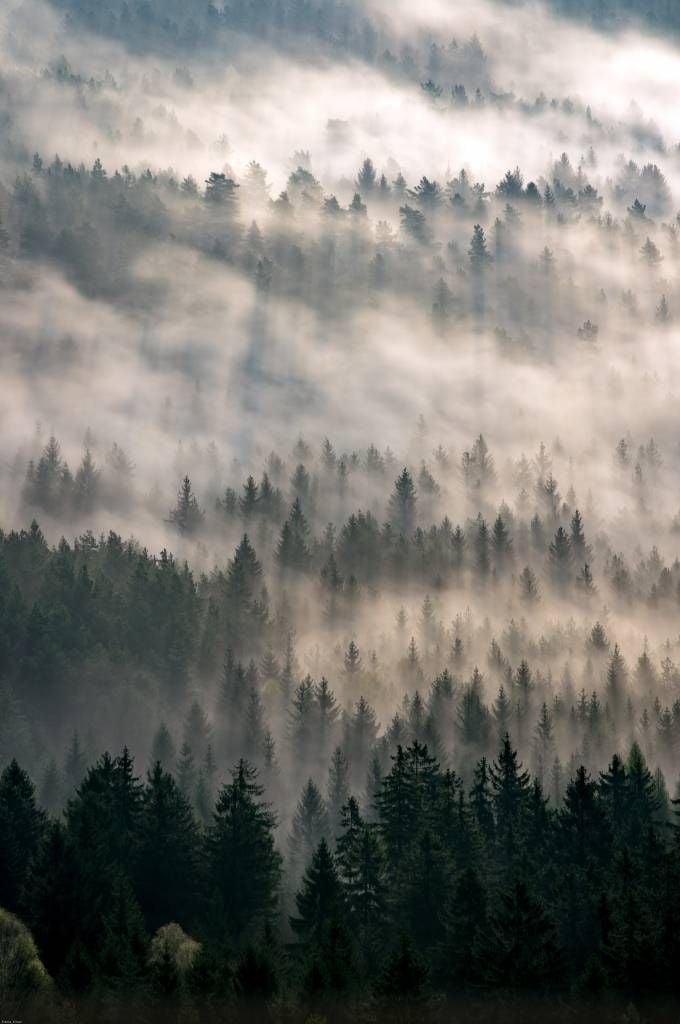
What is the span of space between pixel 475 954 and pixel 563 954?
7176mm

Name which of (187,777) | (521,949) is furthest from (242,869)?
(187,777)

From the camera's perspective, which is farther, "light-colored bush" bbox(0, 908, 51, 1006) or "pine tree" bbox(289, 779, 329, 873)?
"pine tree" bbox(289, 779, 329, 873)

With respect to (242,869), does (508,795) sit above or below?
above

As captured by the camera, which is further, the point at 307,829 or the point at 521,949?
the point at 307,829

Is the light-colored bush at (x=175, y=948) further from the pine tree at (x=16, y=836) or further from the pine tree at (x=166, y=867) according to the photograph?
the pine tree at (x=166, y=867)

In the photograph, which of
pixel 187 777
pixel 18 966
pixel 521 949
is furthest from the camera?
pixel 187 777

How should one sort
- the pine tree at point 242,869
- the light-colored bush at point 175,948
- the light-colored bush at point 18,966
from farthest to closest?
the pine tree at point 242,869
the light-colored bush at point 175,948
the light-colored bush at point 18,966

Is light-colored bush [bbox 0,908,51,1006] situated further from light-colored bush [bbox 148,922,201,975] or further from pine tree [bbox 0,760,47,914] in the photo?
pine tree [bbox 0,760,47,914]

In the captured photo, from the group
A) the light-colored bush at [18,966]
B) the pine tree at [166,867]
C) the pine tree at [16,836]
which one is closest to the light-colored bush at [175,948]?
the light-colored bush at [18,966]

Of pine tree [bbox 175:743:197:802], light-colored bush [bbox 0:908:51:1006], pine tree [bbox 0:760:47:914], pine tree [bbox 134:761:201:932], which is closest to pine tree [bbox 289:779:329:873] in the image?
pine tree [bbox 175:743:197:802]

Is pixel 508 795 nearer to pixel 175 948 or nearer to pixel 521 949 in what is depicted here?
pixel 521 949

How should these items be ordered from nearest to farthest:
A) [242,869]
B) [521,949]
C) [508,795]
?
[521,949] → [242,869] → [508,795]

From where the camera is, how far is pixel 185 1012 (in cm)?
8388

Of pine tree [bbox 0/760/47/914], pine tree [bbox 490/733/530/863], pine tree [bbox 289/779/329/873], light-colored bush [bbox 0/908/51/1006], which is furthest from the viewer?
pine tree [bbox 289/779/329/873]
